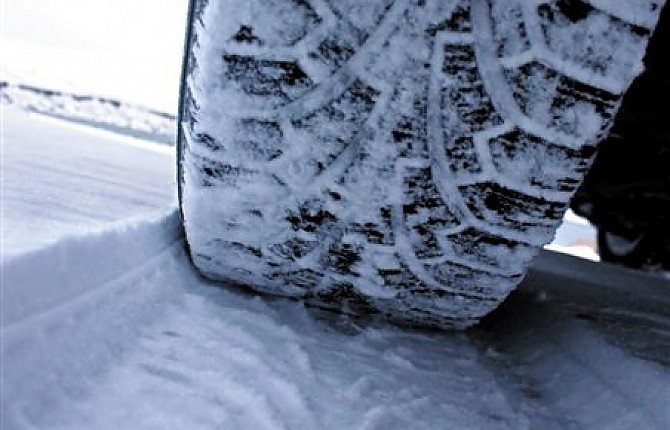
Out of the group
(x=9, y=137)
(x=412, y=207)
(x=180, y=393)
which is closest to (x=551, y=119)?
(x=412, y=207)

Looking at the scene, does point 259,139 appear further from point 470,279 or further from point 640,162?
point 640,162

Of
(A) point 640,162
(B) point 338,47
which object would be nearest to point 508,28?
(B) point 338,47

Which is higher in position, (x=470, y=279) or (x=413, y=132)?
(x=413, y=132)

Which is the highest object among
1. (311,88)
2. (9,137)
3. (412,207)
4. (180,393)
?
(311,88)

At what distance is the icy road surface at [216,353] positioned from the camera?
436 mm

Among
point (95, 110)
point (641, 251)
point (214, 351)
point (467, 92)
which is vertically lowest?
point (95, 110)

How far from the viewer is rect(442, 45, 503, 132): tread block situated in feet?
1.66

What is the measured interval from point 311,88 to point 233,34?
3.5 inches

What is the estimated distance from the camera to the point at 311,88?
1.76ft

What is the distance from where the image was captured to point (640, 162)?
1.44 meters

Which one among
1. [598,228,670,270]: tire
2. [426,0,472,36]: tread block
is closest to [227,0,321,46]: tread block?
[426,0,472,36]: tread block

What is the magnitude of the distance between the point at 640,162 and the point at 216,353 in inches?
51.4

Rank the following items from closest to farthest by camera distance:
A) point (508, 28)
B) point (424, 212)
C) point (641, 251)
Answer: point (508, 28)
point (424, 212)
point (641, 251)

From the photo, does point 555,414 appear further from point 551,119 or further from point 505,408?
point 551,119
